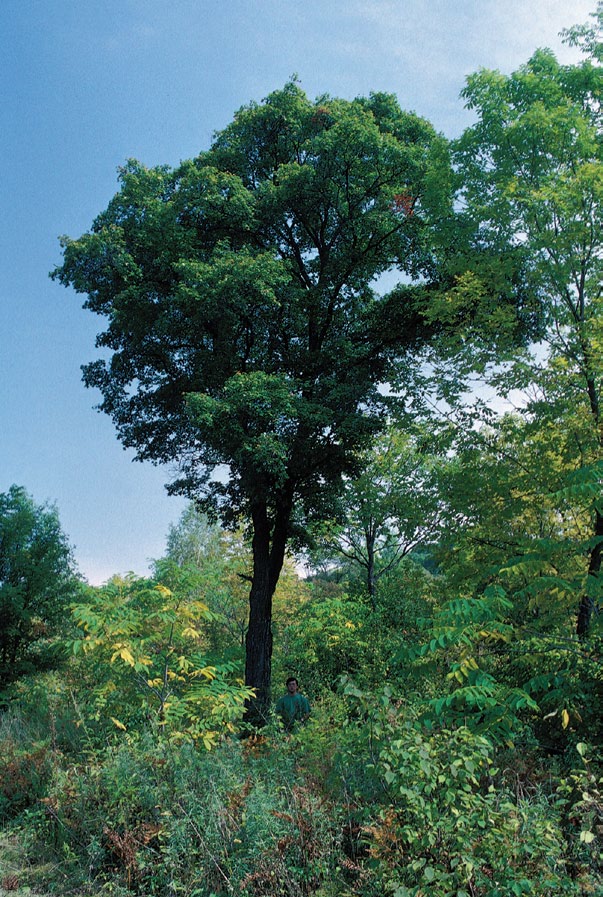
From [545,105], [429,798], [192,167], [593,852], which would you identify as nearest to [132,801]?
[429,798]

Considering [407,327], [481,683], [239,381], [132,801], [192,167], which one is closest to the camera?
[481,683]

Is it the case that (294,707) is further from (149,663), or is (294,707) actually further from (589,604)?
(589,604)

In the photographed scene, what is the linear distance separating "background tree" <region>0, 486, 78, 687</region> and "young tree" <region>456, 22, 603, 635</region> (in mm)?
20316

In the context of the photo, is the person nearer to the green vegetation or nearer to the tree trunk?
the green vegetation

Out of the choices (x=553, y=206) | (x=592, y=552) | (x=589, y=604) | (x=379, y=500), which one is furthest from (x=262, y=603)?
(x=553, y=206)

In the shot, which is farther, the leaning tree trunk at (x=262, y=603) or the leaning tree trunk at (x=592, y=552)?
the leaning tree trunk at (x=262, y=603)

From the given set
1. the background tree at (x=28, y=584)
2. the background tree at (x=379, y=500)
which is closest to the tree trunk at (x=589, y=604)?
the background tree at (x=379, y=500)

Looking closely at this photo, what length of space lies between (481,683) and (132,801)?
358 cm

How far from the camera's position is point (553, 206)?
796 cm

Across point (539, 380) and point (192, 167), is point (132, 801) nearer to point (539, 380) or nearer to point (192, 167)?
point (539, 380)

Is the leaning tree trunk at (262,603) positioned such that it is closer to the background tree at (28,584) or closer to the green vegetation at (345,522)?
the green vegetation at (345,522)

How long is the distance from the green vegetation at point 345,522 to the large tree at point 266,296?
0.27 ft

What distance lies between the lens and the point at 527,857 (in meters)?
3.66

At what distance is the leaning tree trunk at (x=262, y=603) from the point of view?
520 inches
